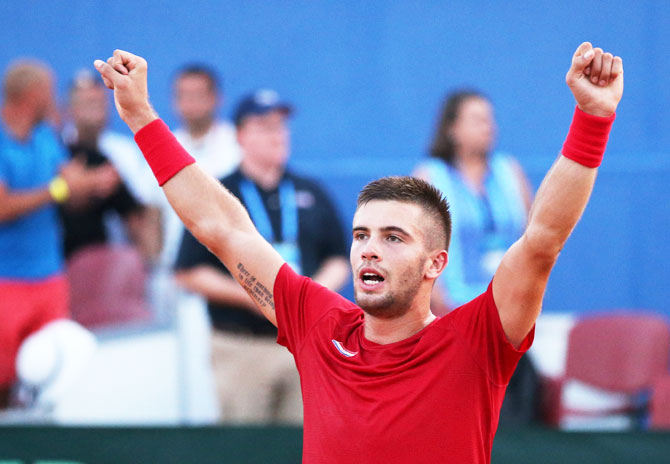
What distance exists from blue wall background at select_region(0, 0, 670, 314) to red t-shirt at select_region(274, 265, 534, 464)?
4.37 meters

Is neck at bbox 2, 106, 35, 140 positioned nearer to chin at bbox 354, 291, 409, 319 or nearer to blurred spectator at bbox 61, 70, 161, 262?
blurred spectator at bbox 61, 70, 161, 262

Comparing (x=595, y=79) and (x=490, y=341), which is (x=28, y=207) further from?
(x=595, y=79)

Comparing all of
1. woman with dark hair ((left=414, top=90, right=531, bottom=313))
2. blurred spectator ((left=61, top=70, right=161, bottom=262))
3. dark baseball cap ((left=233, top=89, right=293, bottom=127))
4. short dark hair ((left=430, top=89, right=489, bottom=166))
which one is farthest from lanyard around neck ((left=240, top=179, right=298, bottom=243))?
blurred spectator ((left=61, top=70, right=161, bottom=262))

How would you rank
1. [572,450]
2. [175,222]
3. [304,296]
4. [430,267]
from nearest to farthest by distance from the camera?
[430,267], [304,296], [572,450], [175,222]

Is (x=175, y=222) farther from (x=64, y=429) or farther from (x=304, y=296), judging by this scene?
(x=304, y=296)

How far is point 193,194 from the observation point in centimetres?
285

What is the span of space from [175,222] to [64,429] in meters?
2.11

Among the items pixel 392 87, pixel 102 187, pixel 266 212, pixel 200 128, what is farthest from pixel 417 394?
pixel 392 87

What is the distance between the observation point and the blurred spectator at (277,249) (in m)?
5.11

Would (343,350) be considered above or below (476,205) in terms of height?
below

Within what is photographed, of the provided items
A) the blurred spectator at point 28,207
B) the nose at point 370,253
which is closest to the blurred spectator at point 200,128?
the blurred spectator at point 28,207

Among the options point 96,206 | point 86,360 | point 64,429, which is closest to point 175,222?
point 96,206

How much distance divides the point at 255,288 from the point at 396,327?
0.48 metres

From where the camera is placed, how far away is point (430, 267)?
267cm
